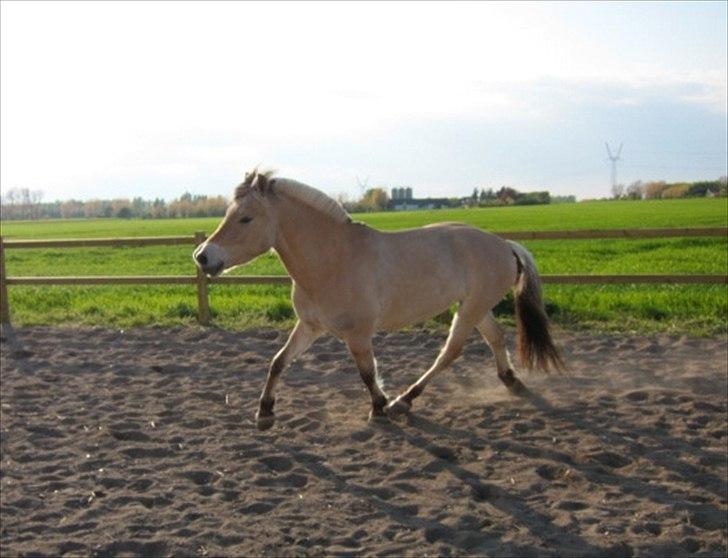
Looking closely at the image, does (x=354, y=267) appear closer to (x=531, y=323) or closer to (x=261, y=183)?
(x=261, y=183)

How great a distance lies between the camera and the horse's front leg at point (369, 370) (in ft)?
19.5

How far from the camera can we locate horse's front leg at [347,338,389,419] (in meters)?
5.95

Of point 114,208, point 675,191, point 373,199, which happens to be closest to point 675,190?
point 675,191

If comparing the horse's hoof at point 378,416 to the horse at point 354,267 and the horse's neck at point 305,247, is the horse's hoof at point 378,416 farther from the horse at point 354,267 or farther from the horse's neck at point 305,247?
the horse's neck at point 305,247

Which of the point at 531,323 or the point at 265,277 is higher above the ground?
the point at 265,277

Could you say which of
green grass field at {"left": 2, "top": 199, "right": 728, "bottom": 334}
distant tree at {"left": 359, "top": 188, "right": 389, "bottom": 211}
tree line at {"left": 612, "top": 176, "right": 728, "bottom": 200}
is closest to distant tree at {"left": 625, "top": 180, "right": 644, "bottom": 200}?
tree line at {"left": 612, "top": 176, "right": 728, "bottom": 200}

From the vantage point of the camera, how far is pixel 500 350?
6820 mm

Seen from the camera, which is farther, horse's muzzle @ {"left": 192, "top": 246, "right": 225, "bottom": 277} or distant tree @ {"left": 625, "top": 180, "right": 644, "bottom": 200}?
distant tree @ {"left": 625, "top": 180, "right": 644, "bottom": 200}

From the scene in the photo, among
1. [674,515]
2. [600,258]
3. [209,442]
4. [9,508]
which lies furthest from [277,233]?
[600,258]

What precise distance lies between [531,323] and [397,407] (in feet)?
4.19

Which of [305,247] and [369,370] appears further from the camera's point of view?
[369,370]

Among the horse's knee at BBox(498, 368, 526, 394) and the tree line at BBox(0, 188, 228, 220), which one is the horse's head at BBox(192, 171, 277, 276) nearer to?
the horse's knee at BBox(498, 368, 526, 394)

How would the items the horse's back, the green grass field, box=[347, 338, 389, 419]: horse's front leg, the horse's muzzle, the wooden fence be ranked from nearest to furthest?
the horse's muzzle → box=[347, 338, 389, 419]: horse's front leg → the horse's back → the wooden fence → the green grass field

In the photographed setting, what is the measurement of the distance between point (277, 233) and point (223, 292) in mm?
7671
